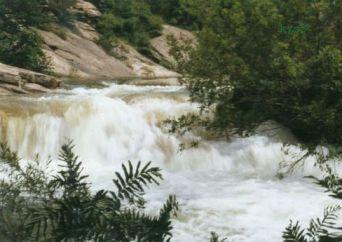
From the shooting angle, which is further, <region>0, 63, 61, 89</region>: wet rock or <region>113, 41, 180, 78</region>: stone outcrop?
<region>113, 41, 180, 78</region>: stone outcrop

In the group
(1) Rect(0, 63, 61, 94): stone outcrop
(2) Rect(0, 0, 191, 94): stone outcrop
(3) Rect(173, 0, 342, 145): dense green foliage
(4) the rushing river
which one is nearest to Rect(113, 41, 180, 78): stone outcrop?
(2) Rect(0, 0, 191, 94): stone outcrop

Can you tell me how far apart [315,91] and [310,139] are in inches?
53.1

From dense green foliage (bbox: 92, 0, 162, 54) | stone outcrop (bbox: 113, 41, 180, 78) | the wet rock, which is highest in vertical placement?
dense green foliage (bbox: 92, 0, 162, 54)

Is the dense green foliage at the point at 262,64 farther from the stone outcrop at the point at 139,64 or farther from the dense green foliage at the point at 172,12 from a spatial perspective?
the dense green foliage at the point at 172,12

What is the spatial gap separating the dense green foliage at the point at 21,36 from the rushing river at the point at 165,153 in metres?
6.63

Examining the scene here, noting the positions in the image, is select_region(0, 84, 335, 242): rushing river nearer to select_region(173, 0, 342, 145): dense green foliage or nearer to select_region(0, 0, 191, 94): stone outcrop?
select_region(173, 0, 342, 145): dense green foliage

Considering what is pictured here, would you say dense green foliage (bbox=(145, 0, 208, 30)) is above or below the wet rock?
above

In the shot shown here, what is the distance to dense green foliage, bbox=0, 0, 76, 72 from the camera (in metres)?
20.3

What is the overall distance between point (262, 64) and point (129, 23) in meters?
24.4

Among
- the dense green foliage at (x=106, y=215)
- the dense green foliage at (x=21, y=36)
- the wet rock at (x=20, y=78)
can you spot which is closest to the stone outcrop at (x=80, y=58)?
the dense green foliage at (x=21, y=36)

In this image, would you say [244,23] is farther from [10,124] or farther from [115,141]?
[10,124]

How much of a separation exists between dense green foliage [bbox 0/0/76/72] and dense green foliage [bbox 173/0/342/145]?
35.5 feet

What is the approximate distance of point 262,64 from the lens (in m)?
10.8

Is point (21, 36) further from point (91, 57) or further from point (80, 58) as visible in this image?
point (91, 57)
